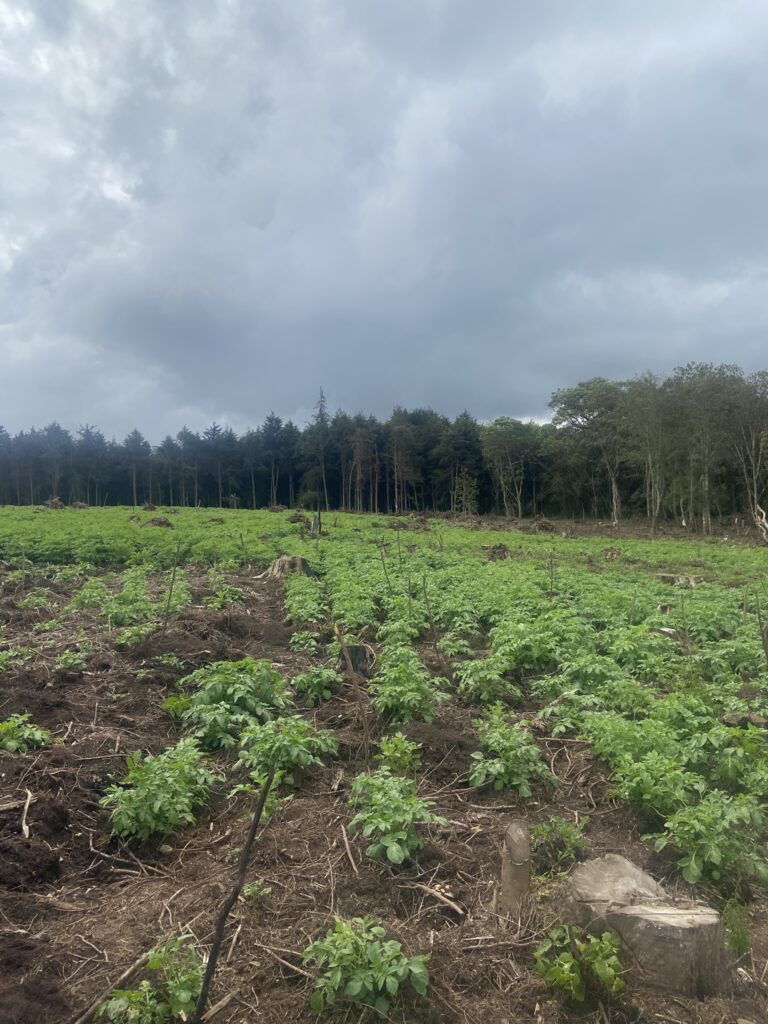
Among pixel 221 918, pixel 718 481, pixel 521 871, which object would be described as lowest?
pixel 521 871

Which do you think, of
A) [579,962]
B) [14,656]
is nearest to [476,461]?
[14,656]

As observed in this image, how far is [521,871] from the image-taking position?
12.3ft

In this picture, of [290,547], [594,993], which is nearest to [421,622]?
[594,993]

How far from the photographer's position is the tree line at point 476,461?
38.8m

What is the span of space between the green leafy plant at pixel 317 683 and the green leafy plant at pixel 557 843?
3291 mm

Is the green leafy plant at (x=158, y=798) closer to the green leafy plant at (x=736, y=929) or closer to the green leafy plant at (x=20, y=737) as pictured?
the green leafy plant at (x=20, y=737)

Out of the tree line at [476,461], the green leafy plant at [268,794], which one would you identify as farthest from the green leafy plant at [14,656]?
the tree line at [476,461]

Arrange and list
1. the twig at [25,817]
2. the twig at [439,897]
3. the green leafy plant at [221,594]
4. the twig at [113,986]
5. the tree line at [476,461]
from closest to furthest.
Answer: the twig at [113,986]
the twig at [439,897]
the twig at [25,817]
the green leafy plant at [221,594]
the tree line at [476,461]

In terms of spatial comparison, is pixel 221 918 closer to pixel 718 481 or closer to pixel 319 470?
pixel 718 481

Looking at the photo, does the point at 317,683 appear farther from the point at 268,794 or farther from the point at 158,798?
the point at 158,798

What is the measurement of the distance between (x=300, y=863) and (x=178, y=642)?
18.4ft

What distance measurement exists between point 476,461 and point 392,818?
2649 inches

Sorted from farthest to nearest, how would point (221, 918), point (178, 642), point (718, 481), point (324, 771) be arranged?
point (718, 481)
point (178, 642)
point (324, 771)
point (221, 918)

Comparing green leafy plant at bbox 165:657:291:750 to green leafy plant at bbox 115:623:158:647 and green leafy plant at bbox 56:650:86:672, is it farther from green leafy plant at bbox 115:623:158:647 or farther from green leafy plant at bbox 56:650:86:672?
green leafy plant at bbox 115:623:158:647
